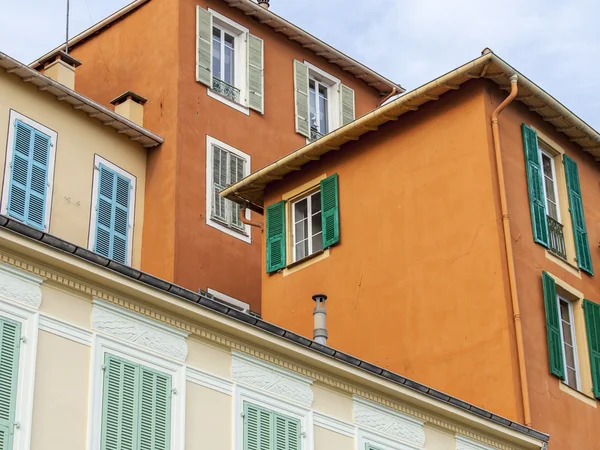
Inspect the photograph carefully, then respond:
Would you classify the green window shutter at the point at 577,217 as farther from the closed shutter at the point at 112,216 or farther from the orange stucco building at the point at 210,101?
the closed shutter at the point at 112,216

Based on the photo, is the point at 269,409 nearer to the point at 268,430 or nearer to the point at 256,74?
the point at 268,430

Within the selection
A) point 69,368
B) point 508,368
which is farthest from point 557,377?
point 69,368

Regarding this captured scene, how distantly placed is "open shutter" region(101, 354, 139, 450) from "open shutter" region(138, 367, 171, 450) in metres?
0.08

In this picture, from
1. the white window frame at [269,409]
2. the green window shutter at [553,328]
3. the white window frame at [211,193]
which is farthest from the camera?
the white window frame at [211,193]

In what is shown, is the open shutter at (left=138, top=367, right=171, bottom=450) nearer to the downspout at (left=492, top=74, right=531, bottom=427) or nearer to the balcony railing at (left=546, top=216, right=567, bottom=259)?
the downspout at (left=492, top=74, right=531, bottom=427)

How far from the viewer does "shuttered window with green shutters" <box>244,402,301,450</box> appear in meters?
15.2

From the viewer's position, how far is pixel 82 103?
23.5m

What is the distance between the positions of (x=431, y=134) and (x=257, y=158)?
19.5ft

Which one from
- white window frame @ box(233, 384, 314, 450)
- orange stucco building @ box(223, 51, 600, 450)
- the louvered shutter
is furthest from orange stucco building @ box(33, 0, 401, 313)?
the louvered shutter

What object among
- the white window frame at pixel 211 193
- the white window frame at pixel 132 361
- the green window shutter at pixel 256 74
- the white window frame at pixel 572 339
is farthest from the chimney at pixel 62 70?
the white window frame at pixel 132 361

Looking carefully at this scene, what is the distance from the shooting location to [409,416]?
17250 millimetres

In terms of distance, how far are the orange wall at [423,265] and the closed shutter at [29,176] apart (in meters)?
4.21

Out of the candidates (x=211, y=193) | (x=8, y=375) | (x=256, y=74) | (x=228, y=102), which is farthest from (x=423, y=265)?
(x=8, y=375)

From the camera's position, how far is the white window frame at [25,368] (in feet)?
41.7
